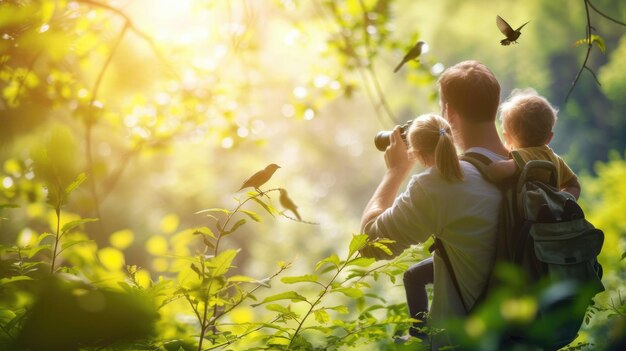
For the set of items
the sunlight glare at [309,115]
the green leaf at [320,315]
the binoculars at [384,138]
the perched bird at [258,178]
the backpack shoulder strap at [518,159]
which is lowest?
the sunlight glare at [309,115]

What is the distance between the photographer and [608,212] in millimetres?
7805

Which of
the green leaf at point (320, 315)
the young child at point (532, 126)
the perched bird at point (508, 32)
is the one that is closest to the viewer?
the green leaf at point (320, 315)

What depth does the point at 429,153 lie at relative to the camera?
1.51 meters

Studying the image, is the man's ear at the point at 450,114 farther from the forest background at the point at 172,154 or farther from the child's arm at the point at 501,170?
the forest background at the point at 172,154

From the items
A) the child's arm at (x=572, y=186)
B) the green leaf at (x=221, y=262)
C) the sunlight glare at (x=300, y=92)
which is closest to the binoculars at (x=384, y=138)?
the child's arm at (x=572, y=186)

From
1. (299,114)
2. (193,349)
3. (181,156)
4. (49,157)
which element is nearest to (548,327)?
(49,157)

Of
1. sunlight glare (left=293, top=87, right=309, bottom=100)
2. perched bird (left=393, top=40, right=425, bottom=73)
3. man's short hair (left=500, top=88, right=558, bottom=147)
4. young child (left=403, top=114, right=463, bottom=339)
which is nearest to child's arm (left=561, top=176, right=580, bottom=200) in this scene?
man's short hair (left=500, top=88, right=558, bottom=147)

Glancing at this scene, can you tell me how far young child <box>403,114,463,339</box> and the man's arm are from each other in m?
0.04

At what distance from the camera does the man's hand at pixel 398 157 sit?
1.66 meters

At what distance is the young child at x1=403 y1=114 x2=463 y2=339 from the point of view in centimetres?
139

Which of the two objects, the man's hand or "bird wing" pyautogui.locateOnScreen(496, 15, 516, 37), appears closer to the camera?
"bird wing" pyautogui.locateOnScreen(496, 15, 516, 37)

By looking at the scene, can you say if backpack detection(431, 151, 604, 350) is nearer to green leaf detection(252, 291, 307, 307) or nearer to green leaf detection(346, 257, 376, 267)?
green leaf detection(346, 257, 376, 267)

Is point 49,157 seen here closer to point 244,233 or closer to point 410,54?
point 410,54

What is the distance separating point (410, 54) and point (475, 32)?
96.0 ft
